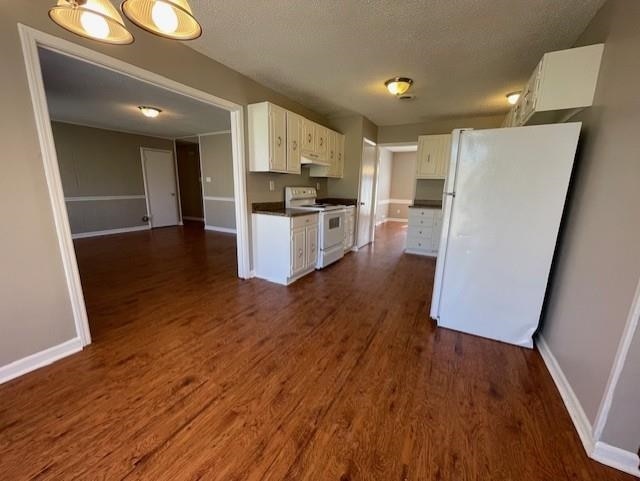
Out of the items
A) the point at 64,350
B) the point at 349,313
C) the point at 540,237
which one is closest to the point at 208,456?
the point at 64,350

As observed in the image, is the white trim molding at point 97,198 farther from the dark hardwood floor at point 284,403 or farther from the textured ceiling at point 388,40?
the textured ceiling at point 388,40

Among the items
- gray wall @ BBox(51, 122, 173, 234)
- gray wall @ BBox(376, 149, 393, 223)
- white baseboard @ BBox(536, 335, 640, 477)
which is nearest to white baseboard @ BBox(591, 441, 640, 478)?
white baseboard @ BBox(536, 335, 640, 477)

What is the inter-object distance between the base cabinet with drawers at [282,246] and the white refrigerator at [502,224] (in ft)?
5.57

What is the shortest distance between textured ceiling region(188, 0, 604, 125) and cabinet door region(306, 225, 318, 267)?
185 centimetres

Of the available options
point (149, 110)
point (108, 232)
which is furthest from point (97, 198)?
point (149, 110)

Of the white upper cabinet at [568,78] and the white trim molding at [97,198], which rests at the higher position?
the white upper cabinet at [568,78]

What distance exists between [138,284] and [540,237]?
4.12 meters

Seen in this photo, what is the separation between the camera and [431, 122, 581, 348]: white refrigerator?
1872 millimetres

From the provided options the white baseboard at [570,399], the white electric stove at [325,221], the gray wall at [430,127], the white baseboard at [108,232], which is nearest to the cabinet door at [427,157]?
the gray wall at [430,127]

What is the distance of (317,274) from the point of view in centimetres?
375

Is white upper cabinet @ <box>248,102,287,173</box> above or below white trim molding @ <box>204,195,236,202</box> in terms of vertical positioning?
above

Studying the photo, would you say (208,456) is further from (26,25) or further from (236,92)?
(236,92)

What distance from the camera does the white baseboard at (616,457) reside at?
120cm

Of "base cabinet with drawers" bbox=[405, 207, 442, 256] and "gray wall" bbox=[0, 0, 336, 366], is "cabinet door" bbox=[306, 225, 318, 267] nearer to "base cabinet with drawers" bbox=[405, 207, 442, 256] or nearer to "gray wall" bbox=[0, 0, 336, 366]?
"base cabinet with drawers" bbox=[405, 207, 442, 256]
